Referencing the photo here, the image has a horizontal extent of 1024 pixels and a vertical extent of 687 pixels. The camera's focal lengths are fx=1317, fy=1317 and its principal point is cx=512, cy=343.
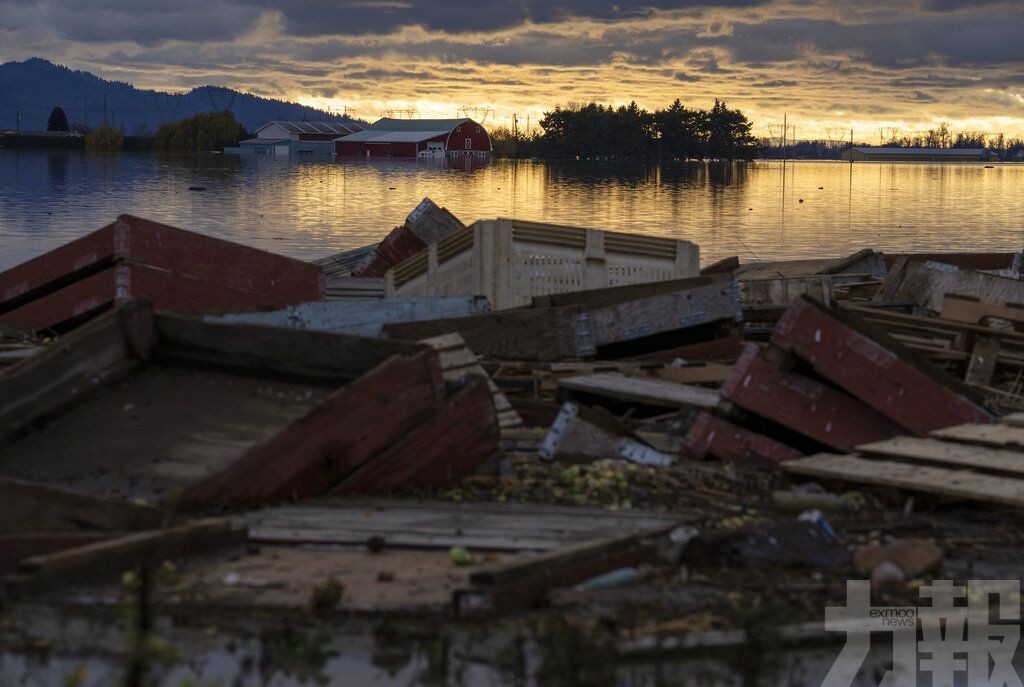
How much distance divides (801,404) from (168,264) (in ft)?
17.6

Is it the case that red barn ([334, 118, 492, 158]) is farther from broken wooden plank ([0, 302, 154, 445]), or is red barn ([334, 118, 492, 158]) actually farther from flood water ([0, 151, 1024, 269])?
broken wooden plank ([0, 302, 154, 445])

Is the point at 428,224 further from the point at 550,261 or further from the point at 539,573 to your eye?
the point at 539,573

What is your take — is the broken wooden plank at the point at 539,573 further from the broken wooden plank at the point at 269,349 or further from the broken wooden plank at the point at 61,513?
the broken wooden plank at the point at 269,349

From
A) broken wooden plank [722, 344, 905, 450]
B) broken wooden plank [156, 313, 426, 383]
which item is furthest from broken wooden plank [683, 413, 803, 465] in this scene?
broken wooden plank [156, 313, 426, 383]

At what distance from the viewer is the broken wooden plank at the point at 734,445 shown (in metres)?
7.54

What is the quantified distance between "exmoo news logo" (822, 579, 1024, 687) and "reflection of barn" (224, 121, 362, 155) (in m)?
134

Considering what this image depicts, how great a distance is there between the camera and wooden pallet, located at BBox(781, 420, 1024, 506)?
20.5 feet

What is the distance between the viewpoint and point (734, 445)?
7.57m

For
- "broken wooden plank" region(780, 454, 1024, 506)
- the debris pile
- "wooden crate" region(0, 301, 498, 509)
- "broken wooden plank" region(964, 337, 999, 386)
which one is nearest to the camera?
the debris pile

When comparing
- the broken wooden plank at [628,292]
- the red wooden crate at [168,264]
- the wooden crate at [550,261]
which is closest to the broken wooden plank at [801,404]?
the broken wooden plank at [628,292]

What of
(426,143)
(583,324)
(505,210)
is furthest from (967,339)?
(426,143)

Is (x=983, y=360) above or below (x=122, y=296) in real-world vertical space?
below

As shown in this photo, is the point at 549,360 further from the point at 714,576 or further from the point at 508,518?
the point at 714,576

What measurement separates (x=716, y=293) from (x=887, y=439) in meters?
2.95
